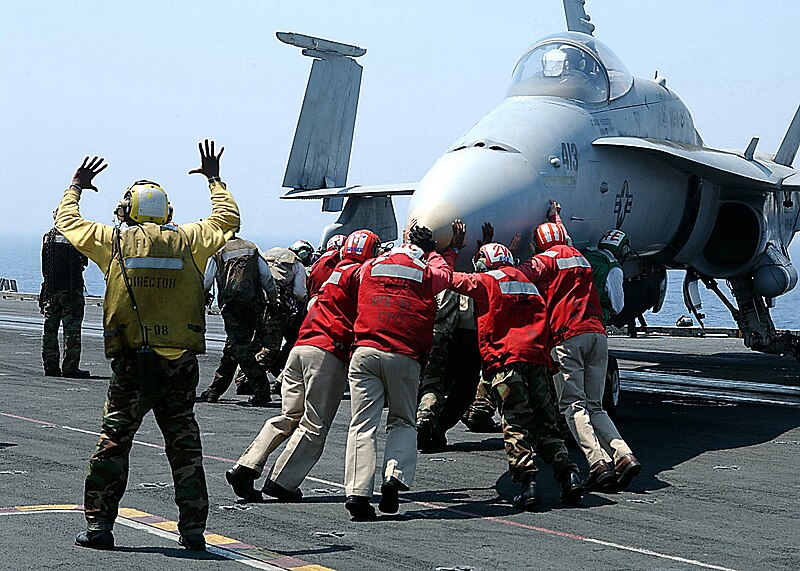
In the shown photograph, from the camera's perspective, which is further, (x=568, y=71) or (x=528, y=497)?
(x=568, y=71)

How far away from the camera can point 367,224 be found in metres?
20.9

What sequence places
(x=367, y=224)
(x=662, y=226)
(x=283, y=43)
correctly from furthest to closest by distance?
(x=283, y=43)
(x=367, y=224)
(x=662, y=226)

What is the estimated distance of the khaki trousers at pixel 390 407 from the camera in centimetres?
791

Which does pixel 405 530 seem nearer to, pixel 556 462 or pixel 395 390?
pixel 395 390

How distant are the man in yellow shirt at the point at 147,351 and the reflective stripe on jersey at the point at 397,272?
1600mm

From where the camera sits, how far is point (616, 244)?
11.6m

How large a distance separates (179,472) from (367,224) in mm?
14291

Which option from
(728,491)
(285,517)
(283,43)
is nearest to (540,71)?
(728,491)

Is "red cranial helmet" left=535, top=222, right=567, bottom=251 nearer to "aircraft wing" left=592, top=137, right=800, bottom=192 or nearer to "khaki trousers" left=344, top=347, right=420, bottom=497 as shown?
"khaki trousers" left=344, top=347, right=420, bottom=497

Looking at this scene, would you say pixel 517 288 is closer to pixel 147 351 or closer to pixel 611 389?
pixel 147 351

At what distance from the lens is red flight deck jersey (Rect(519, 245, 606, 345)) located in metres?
9.56

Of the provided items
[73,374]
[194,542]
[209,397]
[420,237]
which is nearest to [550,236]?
[420,237]

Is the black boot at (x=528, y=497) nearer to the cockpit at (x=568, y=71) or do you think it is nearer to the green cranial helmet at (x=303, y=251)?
the cockpit at (x=568, y=71)

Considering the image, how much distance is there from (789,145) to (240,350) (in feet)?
31.3
